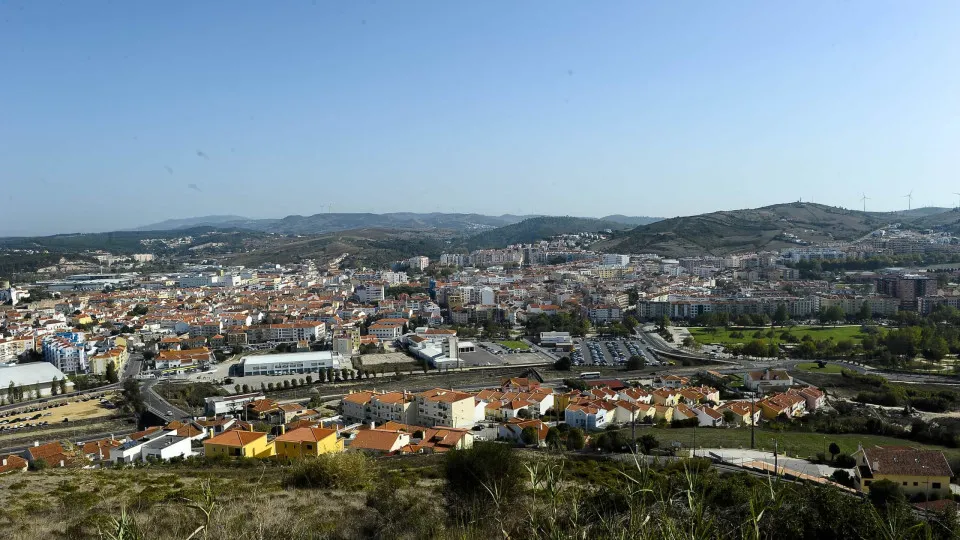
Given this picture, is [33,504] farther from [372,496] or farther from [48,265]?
[48,265]

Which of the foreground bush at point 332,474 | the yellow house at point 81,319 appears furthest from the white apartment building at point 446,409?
the yellow house at point 81,319

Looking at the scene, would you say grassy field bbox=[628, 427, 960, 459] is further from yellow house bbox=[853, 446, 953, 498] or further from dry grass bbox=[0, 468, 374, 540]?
dry grass bbox=[0, 468, 374, 540]

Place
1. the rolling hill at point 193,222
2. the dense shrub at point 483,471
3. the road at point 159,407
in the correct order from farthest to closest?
the rolling hill at point 193,222 < the road at point 159,407 < the dense shrub at point 483,471

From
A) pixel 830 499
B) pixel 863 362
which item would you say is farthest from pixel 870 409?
pixel 830 499

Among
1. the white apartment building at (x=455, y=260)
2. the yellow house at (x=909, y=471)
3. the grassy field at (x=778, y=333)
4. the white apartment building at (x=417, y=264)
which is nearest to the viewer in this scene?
the yellow house at (x=909, y=471)

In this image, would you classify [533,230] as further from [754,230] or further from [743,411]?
[743,411]

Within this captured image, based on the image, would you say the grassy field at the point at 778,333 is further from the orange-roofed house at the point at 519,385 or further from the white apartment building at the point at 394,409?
the white apartment building at the point at 394,409
